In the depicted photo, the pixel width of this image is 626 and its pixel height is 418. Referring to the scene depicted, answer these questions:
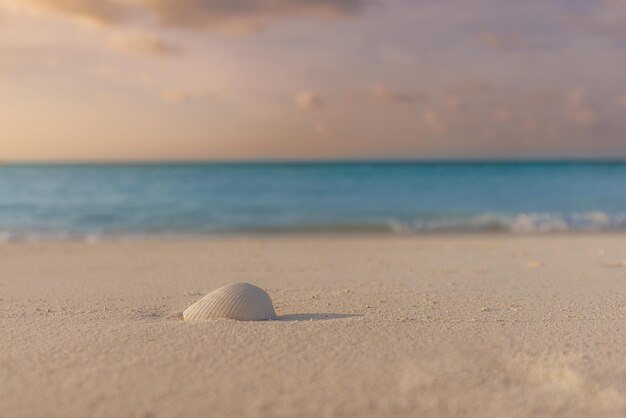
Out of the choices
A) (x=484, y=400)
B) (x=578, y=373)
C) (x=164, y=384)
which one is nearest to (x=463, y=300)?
(x=578, y=373)

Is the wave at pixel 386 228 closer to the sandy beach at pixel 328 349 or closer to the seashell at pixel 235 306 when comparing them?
the sandy beach at pixel 328 349

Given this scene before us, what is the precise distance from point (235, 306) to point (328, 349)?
3.59 feet

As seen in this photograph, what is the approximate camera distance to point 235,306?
4672 millimetres

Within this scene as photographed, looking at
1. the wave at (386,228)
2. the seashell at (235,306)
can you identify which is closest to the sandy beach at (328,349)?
the seashell at (235,306)

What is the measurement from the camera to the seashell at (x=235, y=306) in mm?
4660

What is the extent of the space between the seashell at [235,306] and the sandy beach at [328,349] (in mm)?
229

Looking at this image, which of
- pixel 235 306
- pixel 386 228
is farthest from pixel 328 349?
pixel 386 228

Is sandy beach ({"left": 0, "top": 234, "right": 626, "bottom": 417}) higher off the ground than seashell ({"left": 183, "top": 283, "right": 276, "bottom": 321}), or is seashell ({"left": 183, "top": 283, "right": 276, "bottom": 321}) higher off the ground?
seashell ({"left": 183, "top": 283, "right": 276, "bottom": 321})

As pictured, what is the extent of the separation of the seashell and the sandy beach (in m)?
0.23

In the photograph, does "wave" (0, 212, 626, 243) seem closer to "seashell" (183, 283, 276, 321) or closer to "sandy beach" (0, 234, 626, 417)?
"sandy beach" (0, 234, 626, 417)

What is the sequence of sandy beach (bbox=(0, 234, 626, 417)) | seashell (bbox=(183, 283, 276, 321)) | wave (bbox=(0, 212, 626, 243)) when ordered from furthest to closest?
wave (bbox=(0, 212, 626, 243)) < seashell (bbox=(183, 283, 276, 321)) < sandy beach (bbox=(0, 234, 626, 417))

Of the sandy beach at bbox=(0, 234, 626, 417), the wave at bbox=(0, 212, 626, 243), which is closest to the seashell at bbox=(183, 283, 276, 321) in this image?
the sandy beach at bbox=(0, 234, 626, 417)

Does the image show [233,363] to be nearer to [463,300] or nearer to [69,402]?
[69,402]

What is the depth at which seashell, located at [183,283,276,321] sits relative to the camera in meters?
4.66
